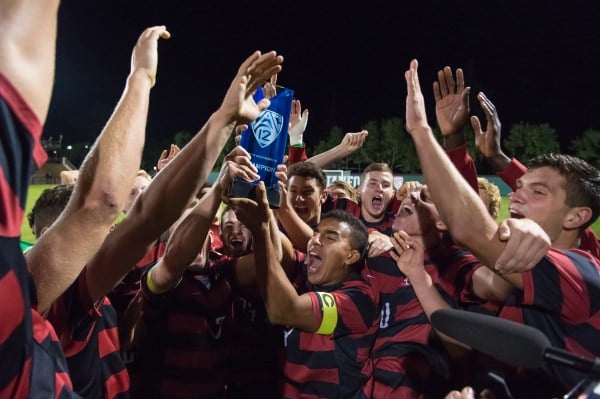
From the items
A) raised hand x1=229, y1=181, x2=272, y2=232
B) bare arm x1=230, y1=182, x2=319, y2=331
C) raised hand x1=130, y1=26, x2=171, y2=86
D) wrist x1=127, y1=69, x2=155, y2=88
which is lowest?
bare arm x1=230, y1=182, x2=319, y2=331

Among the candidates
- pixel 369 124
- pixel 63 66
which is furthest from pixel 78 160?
pixel 369 124

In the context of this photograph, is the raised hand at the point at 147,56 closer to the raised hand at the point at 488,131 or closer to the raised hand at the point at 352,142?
the raised hand at the point at 488,131

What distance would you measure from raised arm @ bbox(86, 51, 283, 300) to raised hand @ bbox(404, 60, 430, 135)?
0.72 meters

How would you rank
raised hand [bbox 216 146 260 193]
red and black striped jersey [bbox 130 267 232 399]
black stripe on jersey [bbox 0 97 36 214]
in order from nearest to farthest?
black stripe on jersey [bbox 0 97 36 214] < raised hand [bbox 216 146 260 193] < red and black striped jersey [bbox 130 267 232 399]

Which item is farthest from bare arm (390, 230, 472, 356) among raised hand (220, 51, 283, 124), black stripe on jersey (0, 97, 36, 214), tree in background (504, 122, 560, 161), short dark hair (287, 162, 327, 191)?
tree in background (504, 122, 560, 161)

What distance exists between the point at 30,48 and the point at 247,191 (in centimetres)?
133

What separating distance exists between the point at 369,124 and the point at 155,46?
218ft

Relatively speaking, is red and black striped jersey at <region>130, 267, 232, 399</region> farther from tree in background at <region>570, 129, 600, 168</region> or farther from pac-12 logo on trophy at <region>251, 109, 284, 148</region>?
tree in background at <region>570, 129, 600, 168</region>

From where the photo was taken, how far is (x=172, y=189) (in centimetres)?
151

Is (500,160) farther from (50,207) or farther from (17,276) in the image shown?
(17,276)

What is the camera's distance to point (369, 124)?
219 feet

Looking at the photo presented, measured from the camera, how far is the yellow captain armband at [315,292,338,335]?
2.58 meters

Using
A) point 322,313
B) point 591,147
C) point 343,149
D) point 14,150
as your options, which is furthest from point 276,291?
point 591,147

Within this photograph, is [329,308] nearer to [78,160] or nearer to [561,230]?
[561,230]
